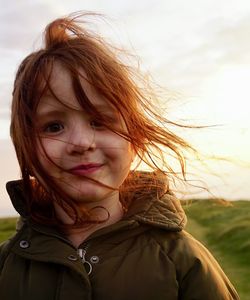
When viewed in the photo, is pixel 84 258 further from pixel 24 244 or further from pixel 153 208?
pixel 153 208

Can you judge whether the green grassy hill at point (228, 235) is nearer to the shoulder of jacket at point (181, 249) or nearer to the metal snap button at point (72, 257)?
the shoulder of jacket at point (181, 249)

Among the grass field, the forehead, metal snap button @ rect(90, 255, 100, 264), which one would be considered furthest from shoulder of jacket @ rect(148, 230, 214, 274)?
the grass field

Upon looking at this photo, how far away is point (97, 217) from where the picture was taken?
3.87m

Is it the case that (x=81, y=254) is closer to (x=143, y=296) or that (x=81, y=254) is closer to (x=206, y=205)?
(x=143, y=296)

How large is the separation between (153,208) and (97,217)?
0.38 m

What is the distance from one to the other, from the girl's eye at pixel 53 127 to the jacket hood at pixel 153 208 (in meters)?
0.64

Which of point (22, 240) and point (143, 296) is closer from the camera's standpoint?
point (143, 296)

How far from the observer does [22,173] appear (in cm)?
408

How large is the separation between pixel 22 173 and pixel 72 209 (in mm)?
487

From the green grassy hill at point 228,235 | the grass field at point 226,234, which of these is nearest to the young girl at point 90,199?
the green grassy hill at point 228,235

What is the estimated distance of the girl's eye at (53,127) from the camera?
Result: 3.66 meters

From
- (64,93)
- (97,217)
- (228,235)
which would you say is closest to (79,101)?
(64,93)

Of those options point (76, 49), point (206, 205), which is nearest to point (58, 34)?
point (76, 49)

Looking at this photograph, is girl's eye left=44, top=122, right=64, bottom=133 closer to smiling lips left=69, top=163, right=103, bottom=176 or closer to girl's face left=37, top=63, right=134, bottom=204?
girl's face left=37, top=63, right=134, bottom=204
